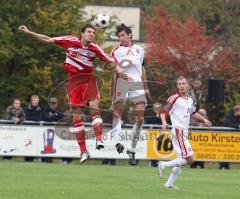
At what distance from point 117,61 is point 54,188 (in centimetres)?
274

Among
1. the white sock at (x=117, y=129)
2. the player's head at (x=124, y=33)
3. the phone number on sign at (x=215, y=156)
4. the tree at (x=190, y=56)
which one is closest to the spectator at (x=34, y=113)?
the phone number on sign at (x=215, y=156)

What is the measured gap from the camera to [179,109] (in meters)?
19.3

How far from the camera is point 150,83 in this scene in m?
18.7

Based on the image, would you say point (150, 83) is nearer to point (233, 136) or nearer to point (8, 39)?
point (233, 136)

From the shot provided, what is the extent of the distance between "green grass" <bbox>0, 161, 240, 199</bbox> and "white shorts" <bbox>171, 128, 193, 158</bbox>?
2.30ft

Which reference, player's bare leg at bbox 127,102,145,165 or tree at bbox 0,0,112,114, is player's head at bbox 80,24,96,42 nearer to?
player's bare leg at bbox 127,102,145,165

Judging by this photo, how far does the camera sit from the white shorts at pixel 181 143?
19094 millimetres

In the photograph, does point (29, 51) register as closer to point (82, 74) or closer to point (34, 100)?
point (34, 100)

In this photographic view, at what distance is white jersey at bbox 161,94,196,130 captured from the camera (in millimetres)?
19203

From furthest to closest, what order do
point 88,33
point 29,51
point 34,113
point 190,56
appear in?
point 190,56
point 29,51
point 34,113
point 88,33

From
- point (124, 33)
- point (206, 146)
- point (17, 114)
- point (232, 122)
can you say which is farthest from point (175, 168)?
point (232, 122)

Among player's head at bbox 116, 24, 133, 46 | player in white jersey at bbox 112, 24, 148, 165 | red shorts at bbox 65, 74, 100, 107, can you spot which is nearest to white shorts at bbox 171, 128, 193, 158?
player in white jersey at bbox 112, 24, 148, 165

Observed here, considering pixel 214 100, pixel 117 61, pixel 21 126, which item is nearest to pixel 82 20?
pixel 214 100

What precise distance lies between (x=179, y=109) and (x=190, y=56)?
28972 millimetres
